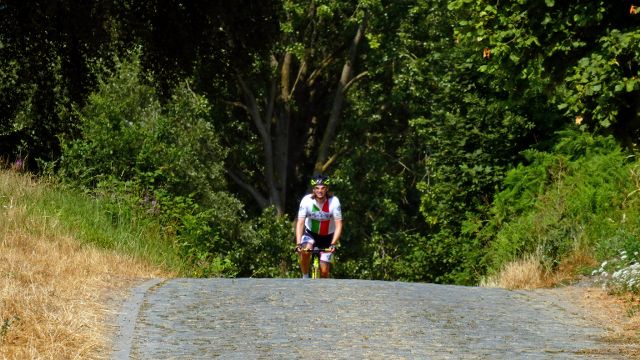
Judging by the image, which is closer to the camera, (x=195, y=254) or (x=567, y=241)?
(x=567, y=241)

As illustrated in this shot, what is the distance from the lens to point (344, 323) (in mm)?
12461

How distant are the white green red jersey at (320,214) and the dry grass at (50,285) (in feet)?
8.43

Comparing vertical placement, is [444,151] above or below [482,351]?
above

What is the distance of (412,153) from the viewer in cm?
4244

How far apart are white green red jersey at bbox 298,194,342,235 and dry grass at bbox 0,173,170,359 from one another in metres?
2.57

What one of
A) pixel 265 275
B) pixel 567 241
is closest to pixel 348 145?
pixel 265 275

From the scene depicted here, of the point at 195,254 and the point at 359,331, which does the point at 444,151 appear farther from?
the point at 359,331

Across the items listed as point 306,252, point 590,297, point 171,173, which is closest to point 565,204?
point 306,252

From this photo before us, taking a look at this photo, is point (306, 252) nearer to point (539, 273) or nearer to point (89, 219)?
point (89, 219)

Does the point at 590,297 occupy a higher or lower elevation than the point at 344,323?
higher

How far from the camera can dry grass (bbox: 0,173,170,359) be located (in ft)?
33.6

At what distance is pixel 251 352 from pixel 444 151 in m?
16.5

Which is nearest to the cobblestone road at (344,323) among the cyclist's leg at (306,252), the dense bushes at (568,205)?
the dense bushes at (568,205)

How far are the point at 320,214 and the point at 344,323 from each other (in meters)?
6.74
